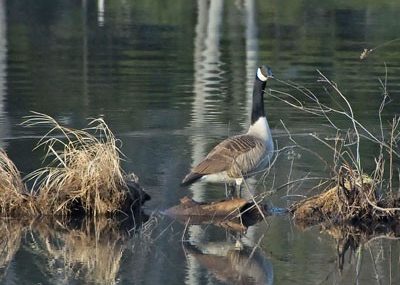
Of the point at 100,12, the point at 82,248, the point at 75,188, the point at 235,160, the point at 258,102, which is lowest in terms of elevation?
the point at 82,248

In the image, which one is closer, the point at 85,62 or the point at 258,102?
the point at 258,102

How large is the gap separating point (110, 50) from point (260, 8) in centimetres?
2199

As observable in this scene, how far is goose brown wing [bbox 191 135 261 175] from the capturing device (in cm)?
1308

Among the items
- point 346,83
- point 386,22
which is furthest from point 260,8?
point 346,83

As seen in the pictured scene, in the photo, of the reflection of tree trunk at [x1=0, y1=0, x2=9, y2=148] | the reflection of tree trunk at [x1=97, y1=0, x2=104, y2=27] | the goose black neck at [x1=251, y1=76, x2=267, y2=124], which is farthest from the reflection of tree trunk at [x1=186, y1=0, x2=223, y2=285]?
the reflection of tree trunk at [x1=97, y1=0, x2=104, y2=27]

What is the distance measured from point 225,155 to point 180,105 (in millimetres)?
8654

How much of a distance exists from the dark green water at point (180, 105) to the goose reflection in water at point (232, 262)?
19 millimetres

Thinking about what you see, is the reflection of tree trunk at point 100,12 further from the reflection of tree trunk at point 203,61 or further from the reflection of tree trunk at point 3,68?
the reflection of tree trunk at point 203,61

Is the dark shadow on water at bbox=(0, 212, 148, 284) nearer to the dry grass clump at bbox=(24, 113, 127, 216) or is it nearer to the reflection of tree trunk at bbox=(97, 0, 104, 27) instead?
the dry grass clump at bbox=(24, 113, 127, 216)

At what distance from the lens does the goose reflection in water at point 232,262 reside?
10.5 m

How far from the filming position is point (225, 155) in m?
13.2

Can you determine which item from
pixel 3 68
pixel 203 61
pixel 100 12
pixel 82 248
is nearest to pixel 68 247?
pixel 82 248

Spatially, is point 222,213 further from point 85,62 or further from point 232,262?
point 85,62

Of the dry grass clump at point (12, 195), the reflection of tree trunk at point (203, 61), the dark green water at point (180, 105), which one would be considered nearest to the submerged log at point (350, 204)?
the dark green water at point (180, 105)
